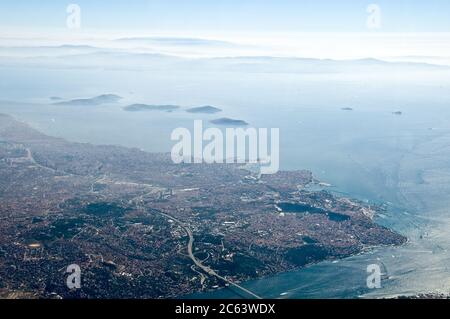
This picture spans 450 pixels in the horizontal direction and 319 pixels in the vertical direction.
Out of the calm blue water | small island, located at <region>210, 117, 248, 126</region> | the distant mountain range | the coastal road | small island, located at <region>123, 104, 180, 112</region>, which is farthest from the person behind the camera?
Answer: the distant mountain range

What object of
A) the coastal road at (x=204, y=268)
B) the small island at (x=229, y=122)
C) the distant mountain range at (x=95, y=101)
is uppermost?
the distant mountain range at (x=95, y=101)

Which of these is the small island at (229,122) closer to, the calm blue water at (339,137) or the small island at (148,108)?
the calm blue water at (339,137)

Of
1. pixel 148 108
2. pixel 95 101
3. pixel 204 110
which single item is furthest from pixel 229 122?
pixel 95 101

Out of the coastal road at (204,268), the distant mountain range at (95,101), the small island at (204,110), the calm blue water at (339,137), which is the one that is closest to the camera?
the coastal road at (204,268)

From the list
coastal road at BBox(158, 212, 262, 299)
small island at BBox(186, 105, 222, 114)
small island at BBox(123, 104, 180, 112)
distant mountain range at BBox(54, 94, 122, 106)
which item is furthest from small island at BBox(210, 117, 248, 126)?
coastal road at BBox(158, 212, 262, 299)

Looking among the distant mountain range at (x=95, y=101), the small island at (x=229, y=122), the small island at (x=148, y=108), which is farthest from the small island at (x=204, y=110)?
the distant mountain range at (x=95, y=101)

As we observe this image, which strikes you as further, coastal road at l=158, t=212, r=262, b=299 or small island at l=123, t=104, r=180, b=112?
small island at l=123, t=104, r=180, b=112

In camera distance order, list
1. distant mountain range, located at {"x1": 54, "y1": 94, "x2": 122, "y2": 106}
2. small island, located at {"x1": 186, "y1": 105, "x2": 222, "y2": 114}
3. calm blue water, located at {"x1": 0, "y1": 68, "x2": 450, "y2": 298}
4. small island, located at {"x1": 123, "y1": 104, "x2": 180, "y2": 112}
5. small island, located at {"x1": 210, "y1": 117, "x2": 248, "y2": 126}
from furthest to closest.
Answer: distant mountain range, located at {"x1": 54, "y1": 94, "x2": 122, "y2": 106}
small island, located at {"x1": 123, "y1": 104, "x2": 180, "y2": 112}
small island, located at {"x1": 186, "y1": 105, "x2": 222, "y2": 114}
small island, located at {"x1": 210, "y1": 117, "x2": 248, "y2": 126}
calm blue water, located at {"x1": 0, "y1": 68, "x2": 450, "y2": 298}

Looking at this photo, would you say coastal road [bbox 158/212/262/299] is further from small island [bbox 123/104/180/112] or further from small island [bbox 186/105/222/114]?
small island [bbox 123/104/180/112]
